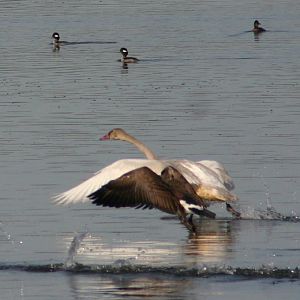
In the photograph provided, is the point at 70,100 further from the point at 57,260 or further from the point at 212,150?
the point at 57,260

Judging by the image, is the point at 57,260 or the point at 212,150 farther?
the point at 212,150

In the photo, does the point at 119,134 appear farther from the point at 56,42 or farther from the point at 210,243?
the point at 56,42

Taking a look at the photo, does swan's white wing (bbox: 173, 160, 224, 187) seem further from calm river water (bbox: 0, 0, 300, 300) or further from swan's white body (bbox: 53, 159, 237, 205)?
calm river water (bbox: 0, 0, 300, 300)

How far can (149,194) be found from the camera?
1292 cm

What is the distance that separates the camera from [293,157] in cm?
1803

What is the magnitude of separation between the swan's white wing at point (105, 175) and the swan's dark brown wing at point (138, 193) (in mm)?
183

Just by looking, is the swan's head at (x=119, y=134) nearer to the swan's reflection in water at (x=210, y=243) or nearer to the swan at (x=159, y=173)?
the swan's reflection in water at (x=210, y=243)

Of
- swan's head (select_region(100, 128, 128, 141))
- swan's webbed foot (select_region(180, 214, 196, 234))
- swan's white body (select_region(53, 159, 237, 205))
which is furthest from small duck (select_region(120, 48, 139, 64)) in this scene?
swan's white body (select_region(53, 159, 237, 205))

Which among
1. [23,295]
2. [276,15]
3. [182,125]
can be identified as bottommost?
[23,295]

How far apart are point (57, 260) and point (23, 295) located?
1.35m

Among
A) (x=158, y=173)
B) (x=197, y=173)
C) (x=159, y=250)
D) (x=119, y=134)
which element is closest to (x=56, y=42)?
(x=119, y=134)

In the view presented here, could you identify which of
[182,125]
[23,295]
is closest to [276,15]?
[182,125]

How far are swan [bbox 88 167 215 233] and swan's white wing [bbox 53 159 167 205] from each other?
17 centimetres

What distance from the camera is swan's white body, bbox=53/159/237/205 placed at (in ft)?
43.5
